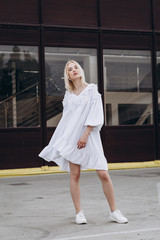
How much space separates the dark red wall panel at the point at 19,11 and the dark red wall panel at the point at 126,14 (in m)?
1.64

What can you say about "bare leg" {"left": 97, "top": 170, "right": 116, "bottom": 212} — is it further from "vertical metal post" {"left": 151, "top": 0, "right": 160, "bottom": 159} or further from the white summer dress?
"vertical metal post" {"left": 151, "top": 0, "right": 160, "bottom": 159}

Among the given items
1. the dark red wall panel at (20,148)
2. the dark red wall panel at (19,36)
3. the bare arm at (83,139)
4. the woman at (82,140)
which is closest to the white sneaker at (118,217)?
the woman at (82,140)

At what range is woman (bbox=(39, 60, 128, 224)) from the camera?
17.4 ft

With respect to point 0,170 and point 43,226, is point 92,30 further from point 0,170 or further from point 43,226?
point 43,226

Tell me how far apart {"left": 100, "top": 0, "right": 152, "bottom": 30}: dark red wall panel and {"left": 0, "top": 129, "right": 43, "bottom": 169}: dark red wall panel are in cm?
320

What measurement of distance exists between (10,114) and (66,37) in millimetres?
2234

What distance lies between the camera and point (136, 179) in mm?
9508

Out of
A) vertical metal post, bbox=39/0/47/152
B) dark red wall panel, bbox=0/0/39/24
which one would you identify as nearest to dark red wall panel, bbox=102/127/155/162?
vertical metal post, bbox=39/0/47/152

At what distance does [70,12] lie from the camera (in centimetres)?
1165

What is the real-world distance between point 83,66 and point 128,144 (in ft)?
6.98

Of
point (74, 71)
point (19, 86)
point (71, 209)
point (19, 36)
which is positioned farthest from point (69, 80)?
point (19, 36)

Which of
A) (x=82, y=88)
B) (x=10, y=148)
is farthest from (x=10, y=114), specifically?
(x=82, y=88)

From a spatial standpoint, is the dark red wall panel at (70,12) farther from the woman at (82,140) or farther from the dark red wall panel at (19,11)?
the woman at (82,140)

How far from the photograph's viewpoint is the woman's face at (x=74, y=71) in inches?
215
